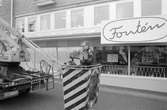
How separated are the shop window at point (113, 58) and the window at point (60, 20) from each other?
316 cm

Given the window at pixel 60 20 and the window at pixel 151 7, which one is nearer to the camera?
the window at pixel 151 7

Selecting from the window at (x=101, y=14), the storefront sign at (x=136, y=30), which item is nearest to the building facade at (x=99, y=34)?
the window at (x=101, y=14)

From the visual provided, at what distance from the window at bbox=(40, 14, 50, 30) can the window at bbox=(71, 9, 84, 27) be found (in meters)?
2.11

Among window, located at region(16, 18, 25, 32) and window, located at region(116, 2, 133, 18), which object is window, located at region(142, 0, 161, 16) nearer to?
window, located at region(116, 2, 133, 18)

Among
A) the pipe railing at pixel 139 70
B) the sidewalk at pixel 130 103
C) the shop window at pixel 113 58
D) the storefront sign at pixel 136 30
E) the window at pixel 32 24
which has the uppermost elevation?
the window at pixel 32 24

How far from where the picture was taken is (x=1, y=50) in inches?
225

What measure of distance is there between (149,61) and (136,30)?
1.98m

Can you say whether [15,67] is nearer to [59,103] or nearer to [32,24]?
[59,103]

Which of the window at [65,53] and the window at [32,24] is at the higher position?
the window at [32,24]

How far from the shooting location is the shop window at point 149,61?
7.99 m

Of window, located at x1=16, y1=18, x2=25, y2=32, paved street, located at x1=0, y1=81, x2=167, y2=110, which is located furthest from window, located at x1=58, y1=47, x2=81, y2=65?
paved street, located at x1=0, y1=81, x2=167, y2=110

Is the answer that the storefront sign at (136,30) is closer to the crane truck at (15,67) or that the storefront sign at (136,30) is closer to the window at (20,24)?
the crane truck at (15,67)

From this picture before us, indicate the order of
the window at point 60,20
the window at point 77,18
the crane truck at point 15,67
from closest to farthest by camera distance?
the crane truck at point 15,67 < the window at point 77,18 < the window at point 60,20

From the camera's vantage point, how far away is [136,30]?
7.45 meters
